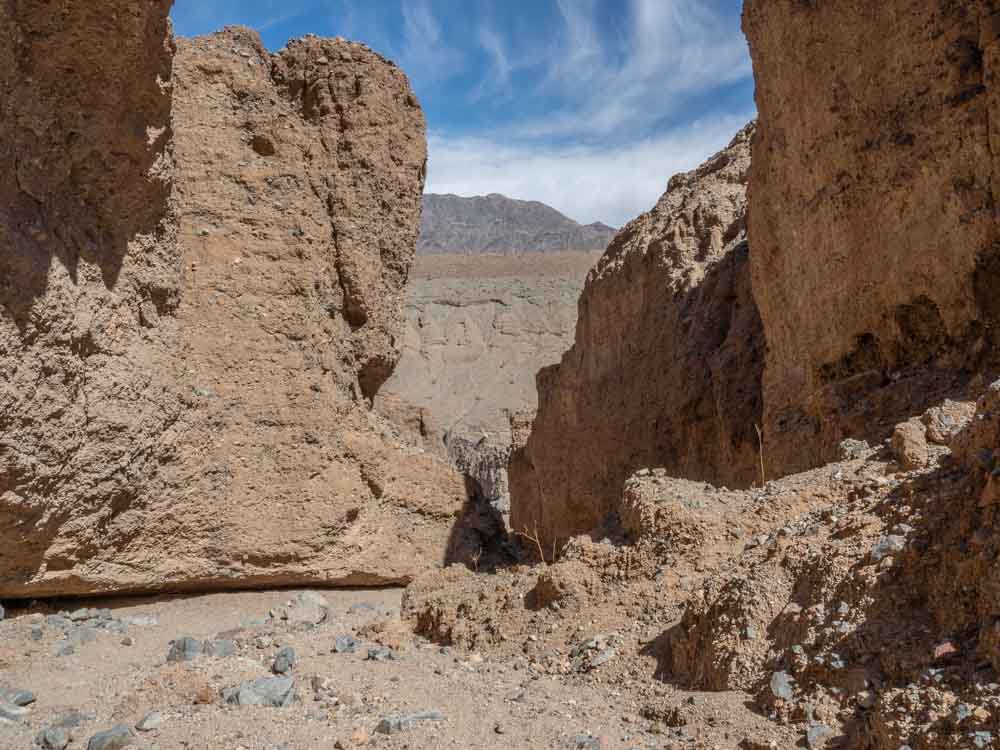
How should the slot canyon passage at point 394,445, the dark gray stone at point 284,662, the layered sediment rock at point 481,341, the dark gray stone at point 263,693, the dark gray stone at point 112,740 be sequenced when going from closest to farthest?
the dark gray stone at point 112,740
the slot canyon passage at point 394,445
the dark gray stone at point 263,693
the dark gray stone at point 284,662
the layered sediment rock at point 481,341

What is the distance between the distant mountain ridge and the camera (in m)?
94.0

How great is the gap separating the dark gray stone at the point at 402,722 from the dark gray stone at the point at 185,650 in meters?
1.44

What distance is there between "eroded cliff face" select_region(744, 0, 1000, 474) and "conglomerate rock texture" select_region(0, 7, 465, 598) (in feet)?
9.87

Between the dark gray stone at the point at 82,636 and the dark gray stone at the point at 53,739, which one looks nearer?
the dark gray stone at the point at 53,739

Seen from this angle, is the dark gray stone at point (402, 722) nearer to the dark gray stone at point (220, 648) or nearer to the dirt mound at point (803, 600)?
the dirt mound at point (803, 600)

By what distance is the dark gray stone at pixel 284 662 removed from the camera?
3.76 metres

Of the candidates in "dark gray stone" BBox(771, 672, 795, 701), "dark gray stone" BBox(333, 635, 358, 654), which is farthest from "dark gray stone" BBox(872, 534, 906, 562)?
"dark gray stone" BBox(333, 635, 358, 654)

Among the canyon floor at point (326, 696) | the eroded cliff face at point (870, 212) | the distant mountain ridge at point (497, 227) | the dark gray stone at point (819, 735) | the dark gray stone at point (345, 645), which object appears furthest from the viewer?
the distant mountain ridge at point (497, 227)

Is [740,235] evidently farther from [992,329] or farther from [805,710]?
[805,710]

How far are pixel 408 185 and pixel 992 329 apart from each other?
4.61 meters

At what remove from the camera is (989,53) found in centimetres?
501

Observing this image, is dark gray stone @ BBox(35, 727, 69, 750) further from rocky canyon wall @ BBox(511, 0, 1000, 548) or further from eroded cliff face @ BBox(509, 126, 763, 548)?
eroded cliff face @ BBox(509, 126, 763, 548)

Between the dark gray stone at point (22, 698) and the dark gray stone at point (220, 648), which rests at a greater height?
the dark gray stone at point (220, 648)

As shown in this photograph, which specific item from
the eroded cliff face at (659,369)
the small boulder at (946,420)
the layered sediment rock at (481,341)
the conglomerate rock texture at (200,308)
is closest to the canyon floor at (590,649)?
the small boulder at (946,420)
